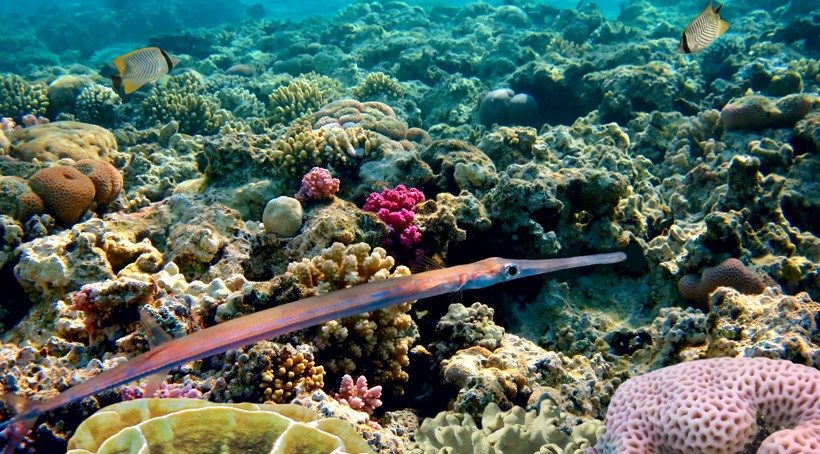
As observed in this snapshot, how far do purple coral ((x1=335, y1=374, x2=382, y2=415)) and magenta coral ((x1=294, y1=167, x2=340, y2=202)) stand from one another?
249 centimetres

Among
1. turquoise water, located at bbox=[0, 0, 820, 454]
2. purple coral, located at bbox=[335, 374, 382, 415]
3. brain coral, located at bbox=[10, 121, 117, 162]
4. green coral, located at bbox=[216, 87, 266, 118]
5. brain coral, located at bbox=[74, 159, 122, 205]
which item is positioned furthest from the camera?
green coral, located at bbox=[216, 87, 266, 118]

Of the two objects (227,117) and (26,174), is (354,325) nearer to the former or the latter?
(26,174)

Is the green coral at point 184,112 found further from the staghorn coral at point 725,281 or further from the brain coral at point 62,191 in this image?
the staghorn coral at point 725,281

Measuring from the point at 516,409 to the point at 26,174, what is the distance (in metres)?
7.79

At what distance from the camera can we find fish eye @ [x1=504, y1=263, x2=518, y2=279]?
281cm

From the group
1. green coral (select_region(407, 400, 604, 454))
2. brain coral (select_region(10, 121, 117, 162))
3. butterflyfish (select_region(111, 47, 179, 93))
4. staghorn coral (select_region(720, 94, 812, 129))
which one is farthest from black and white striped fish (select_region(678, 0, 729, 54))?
brain coral (select_region(10, 121, 117, 162))

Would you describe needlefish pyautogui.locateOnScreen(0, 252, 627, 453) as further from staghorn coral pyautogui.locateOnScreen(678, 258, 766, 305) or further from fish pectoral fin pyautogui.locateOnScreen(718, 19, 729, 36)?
fish pectoral fin pyautogui.locateOnScreen(718, 19, 729, 36)

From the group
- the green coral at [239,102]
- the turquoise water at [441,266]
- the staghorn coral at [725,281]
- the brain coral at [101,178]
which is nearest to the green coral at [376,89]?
the green coral at [239,102]

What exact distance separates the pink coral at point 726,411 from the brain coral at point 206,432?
1483mm

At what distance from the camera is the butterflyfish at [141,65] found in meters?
6.38

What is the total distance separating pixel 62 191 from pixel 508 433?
6.21m

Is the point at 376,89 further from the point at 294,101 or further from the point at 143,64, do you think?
the point at 143,64

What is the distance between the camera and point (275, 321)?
2.50 m

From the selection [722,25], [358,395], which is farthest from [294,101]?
[358,395]
